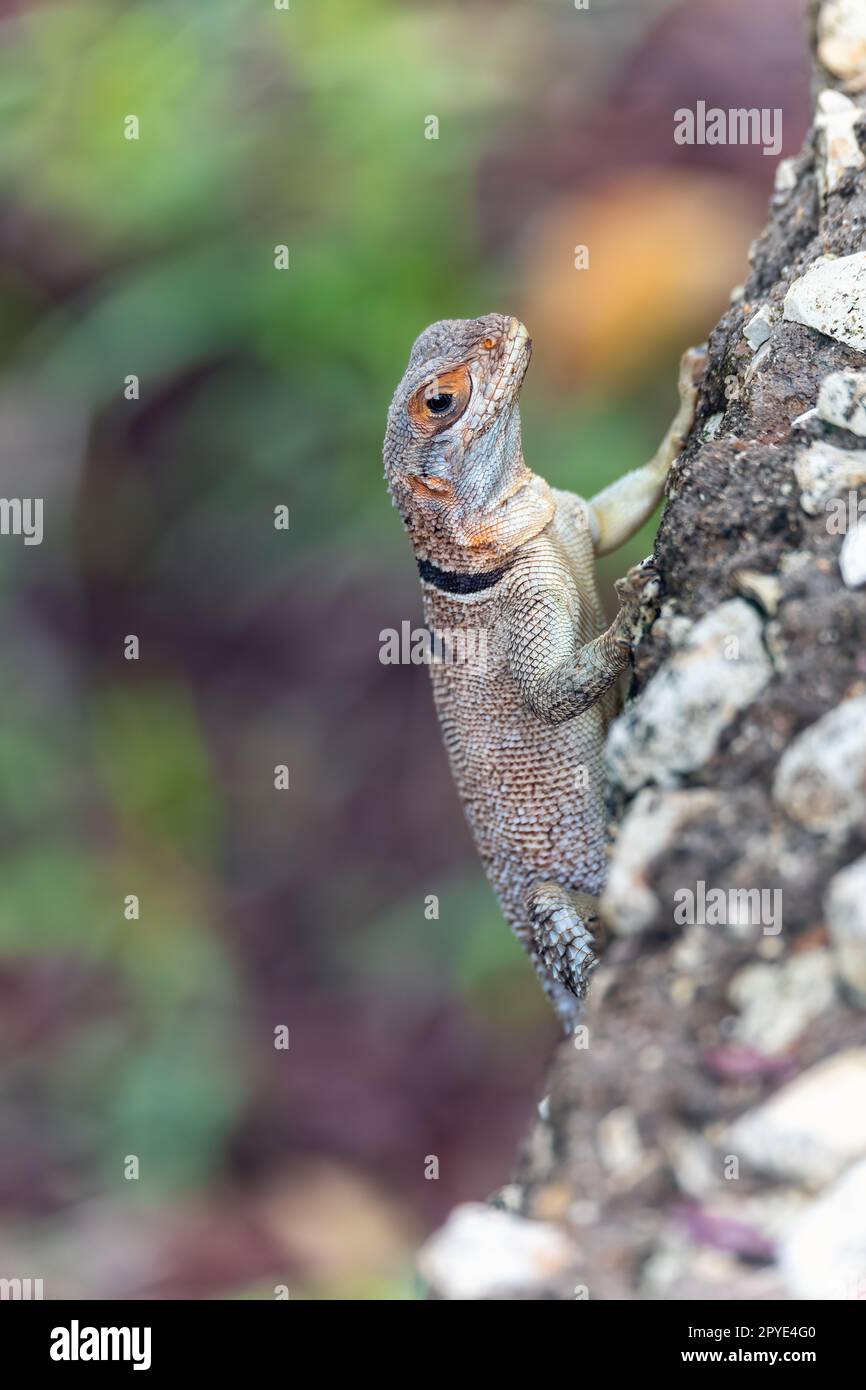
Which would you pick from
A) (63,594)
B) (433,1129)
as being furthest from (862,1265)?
(63,594)

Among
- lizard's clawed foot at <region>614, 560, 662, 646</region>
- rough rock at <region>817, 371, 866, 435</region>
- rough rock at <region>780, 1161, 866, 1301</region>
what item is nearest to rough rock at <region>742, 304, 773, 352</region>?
rough rock at <region>817, 371, 866, 435</region>

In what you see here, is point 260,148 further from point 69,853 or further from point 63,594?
point 69,853

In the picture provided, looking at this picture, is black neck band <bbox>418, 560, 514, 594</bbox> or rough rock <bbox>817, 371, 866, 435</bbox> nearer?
rough rock <bbox>817, 371, 866, 435</bbox>

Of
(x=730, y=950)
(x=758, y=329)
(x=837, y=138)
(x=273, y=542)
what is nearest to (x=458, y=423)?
(x=758, y=329)

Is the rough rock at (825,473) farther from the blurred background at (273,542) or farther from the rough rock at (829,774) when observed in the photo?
the blurred background at (273,542)

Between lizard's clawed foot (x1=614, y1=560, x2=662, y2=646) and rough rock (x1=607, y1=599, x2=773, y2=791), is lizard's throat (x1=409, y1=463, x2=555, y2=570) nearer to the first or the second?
lizard's clawed foot (x1=614, y1=560, x2=662, y2=646)

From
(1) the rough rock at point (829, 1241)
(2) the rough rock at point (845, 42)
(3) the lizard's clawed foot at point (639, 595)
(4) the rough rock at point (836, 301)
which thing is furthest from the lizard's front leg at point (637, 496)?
(1) the rough rock at point (829, 1241)
